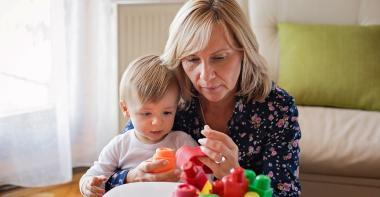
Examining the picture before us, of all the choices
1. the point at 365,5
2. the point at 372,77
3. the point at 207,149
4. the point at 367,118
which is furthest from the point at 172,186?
the point at 365,5

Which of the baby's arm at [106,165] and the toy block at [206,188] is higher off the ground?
the toy block at [206,188]

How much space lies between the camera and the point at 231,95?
1.30 meters

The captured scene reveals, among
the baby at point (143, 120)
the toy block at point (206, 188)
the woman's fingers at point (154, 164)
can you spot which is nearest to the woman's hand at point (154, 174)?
the woman's fingers at point (154, 164)

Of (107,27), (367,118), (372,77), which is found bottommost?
(367,118)

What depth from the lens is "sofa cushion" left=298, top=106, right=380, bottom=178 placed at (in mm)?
1708

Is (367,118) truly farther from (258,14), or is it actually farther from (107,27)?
(107,27)

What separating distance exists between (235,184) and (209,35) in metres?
0.47

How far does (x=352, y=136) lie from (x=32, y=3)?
143 centimetres

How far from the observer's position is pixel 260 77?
1240 mm

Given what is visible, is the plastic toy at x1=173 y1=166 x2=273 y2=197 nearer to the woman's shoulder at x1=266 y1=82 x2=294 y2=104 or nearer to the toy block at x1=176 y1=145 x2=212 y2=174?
the toy block at x1=176 y1=145 x2=212 y2=174

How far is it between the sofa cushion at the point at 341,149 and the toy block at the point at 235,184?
104 cm

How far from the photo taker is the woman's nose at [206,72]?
1.12 meters

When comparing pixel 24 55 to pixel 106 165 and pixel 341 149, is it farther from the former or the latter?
pixel 341 149

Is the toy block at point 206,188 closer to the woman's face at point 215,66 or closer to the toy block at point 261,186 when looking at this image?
the toy block at point 261,186
